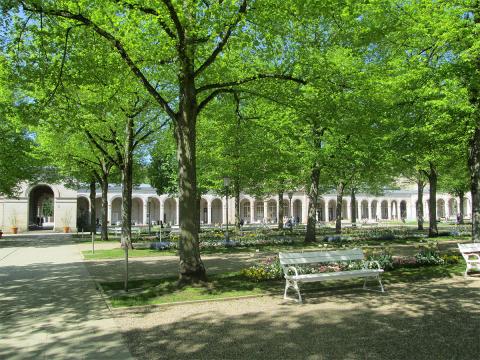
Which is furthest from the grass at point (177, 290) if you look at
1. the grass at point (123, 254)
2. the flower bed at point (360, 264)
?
the grass at point (123, 254)

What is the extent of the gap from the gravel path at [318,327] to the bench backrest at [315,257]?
71 cm

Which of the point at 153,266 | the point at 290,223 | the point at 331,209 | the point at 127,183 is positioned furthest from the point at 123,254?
the point at 331,209

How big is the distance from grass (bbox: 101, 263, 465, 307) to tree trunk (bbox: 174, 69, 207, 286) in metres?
0.41

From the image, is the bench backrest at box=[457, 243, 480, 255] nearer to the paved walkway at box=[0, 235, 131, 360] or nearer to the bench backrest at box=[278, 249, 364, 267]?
the bench backrest at box=[278, 249, 364, 267]

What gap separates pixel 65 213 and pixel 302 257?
38590 mm

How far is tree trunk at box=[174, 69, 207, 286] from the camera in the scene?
980 cm

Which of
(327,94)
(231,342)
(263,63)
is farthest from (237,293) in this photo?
(263,63)

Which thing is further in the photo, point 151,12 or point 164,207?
point 164,207

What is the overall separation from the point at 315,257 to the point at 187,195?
10.3 ft

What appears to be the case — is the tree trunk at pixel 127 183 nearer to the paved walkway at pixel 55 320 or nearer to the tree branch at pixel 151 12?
→ the paved walkway at pixel 55 320

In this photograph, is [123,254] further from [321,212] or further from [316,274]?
[321,212]

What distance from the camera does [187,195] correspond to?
32.2 ft

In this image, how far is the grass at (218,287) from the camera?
873 centimetres

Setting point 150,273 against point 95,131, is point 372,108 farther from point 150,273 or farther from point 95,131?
point 95,131
